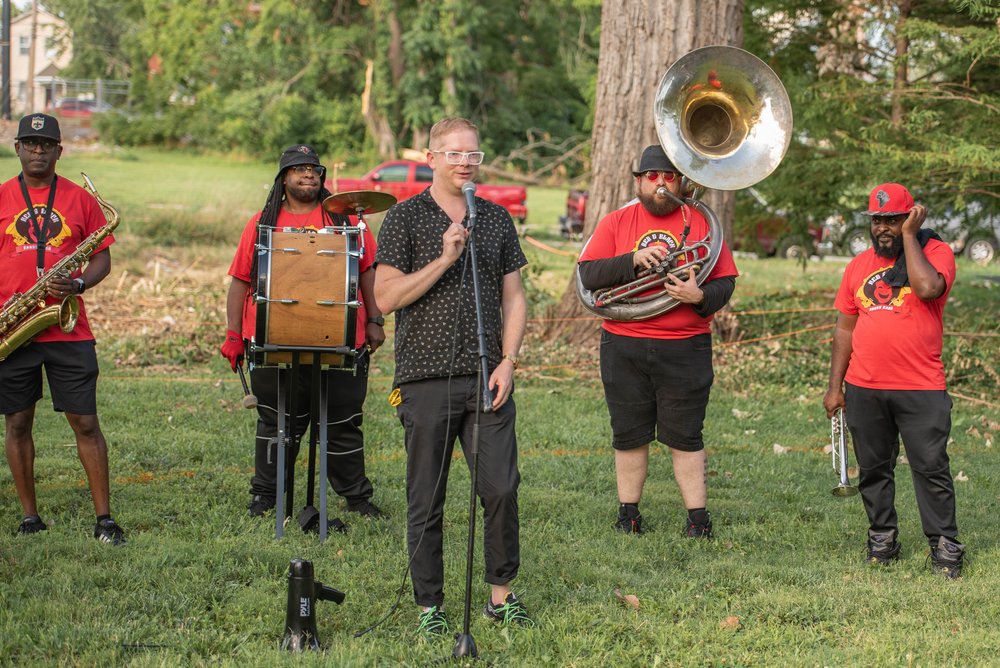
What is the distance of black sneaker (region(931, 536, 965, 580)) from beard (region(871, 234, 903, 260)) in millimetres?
1459

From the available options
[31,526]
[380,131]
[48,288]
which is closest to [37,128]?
[48,288]

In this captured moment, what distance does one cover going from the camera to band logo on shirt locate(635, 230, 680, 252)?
637 cm

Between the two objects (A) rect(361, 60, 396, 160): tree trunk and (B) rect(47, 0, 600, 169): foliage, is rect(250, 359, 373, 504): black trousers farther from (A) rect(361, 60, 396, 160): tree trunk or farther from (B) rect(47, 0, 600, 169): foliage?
(A) rect(361, 60, 396, 160): tree trunk

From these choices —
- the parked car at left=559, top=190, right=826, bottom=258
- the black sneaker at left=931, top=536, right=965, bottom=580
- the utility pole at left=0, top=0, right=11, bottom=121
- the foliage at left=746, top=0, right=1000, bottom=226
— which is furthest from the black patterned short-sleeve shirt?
the utility pole at left=0, top=0, right=11, bottom=121

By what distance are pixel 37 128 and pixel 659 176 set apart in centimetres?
326

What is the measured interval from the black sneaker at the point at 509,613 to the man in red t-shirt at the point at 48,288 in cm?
219

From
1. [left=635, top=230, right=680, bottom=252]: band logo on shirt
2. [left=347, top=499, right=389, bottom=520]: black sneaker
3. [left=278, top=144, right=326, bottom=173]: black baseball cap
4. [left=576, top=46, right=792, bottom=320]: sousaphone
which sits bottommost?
[left=347, top=499, right=389, bottom=520]: black sneaker

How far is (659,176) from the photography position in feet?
20.8

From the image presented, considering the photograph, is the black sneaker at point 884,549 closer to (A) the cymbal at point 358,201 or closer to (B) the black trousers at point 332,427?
(B) the black trousers at point 332,427

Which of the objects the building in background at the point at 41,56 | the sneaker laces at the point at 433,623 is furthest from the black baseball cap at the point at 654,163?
the building in background at the point at 41,56

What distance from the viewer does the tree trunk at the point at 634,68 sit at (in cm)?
1116

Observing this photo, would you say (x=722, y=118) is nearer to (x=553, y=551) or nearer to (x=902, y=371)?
(x=902, y=371)

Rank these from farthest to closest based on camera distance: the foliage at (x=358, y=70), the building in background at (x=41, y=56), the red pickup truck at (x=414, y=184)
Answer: the building in background at (x=41, y=56) < the foliage at (x=358, y=70) < the red pickup truck at (x=414, y=184)

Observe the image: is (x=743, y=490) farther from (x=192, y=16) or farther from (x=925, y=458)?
(x=192, y=16)
